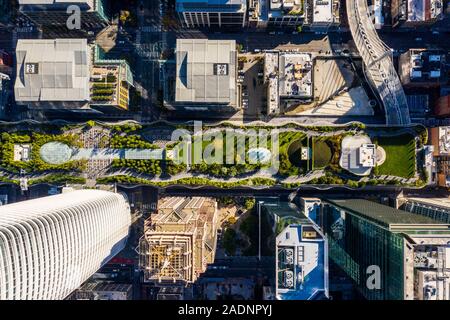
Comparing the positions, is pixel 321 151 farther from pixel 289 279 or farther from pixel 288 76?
pixel 289 279

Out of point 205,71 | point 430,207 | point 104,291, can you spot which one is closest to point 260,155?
point 205,71

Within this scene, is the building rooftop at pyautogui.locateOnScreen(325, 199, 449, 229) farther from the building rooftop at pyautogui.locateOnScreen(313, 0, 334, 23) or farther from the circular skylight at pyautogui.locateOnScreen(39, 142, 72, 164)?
the circular skylight at pyautogui.locateOnScreen(39, 142, 72, 164)

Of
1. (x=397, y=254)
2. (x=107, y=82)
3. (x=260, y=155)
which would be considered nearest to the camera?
(x=397, y=254)

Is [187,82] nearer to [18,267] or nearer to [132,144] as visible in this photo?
[132,144]

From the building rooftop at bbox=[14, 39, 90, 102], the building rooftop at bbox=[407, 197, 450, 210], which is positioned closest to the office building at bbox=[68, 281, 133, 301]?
the building rooftop at bbox=[14, 39, 90, 102]

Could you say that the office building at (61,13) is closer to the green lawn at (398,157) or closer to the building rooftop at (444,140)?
the green lawn at (398,157)

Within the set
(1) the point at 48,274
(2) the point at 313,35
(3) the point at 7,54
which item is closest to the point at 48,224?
(1) the point at 48,274
